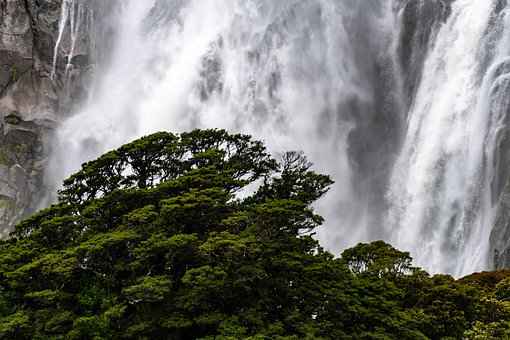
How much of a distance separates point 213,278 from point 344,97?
129 feet

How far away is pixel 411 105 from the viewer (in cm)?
4628

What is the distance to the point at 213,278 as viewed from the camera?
15.6 meters

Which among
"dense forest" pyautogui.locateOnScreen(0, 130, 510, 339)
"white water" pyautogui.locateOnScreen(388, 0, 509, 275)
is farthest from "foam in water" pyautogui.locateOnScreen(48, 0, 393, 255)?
"dense forest" pyautogui.locateOnScreen(0, 130, 510, 339)

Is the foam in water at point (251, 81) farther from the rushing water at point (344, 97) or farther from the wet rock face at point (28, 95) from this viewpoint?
the wet rock face at point (28, 95)

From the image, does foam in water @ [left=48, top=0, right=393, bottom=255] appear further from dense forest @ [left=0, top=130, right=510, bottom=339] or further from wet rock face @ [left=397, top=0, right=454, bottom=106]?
dense forest @ [left=0, top=130, right=510, bottom=339]

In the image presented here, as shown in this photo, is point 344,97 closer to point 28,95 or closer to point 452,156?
point 452,156

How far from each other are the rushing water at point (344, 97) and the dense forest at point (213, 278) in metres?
17.4

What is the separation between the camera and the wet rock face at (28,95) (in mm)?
48312

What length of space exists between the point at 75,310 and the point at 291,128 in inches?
1406

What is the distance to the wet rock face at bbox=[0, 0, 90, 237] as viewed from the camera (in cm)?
4831

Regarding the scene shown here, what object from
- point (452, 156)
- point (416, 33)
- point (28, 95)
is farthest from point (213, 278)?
point (28, 95)

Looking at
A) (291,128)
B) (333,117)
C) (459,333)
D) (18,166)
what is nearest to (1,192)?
(18,166)

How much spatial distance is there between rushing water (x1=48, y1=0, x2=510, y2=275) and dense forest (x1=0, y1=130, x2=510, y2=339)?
685 inches

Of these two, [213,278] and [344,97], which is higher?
[344,97]
